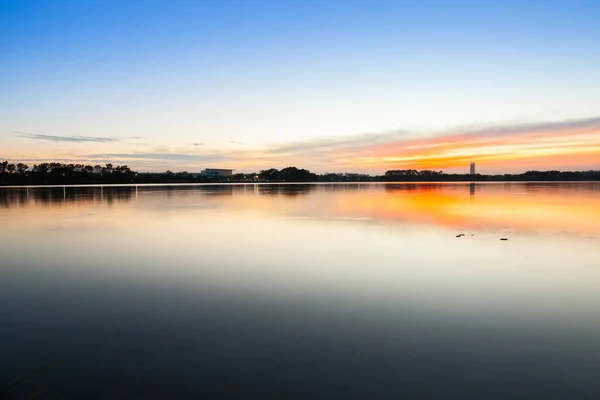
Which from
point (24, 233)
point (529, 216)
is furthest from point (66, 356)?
point (529, 216)

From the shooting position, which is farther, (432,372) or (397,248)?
(397,248)

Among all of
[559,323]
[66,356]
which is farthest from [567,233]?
[66,356]

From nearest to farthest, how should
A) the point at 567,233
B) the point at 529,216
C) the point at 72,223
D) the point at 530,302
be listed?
1. the point at 530,302
2. the point at 567,233
3. the point at 72,223
4. the point at 529,216

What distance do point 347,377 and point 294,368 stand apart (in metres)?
0.82

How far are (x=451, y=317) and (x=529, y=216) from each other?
83.1 feet

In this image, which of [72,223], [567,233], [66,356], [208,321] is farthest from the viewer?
[72,223]

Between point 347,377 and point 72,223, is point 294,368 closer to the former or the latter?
point 347,377

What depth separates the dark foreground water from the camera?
559 cm

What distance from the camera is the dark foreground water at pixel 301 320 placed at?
5.59 m

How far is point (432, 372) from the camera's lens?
5.92 metres

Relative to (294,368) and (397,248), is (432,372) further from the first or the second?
(397,248)

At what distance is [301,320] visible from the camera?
8.10m

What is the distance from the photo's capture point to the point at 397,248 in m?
16.8

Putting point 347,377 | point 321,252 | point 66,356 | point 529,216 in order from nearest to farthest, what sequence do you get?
point 347,377 < point 66,356 < point 321,252 < point 529,216
